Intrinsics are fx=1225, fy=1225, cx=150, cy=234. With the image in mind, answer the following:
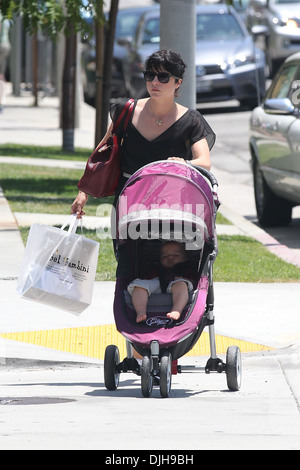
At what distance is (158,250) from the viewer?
662cm

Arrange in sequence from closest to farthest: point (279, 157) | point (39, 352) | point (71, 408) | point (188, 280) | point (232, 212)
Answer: point (71, 408) → point (188, 280) → point (39, 352) → point (279, 157) → point (232, 212)

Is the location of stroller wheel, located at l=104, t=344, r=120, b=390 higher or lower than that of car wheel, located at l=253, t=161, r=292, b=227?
higher

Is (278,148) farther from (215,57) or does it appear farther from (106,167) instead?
(215,57)

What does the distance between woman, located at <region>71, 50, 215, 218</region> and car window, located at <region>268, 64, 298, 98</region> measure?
19.8ft

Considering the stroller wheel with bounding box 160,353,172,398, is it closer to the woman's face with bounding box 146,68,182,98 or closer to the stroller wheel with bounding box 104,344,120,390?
the stroller wheel with bounding box 104,344,120,390

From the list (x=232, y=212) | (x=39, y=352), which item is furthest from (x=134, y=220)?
(x=232, y=212)

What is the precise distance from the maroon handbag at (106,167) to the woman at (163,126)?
0.04 m

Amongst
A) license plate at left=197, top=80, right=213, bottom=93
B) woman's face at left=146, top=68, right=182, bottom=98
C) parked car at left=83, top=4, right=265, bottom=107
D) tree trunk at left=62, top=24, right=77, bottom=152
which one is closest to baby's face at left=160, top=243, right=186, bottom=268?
woman's face at left=146, top=68, right=182, bottom=98

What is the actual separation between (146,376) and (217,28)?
17.4 metres

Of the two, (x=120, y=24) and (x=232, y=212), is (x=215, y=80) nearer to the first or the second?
(x=120, y=24)

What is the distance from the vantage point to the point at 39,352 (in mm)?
7633

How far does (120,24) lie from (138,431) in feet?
68.4

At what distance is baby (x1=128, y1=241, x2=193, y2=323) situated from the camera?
646cm

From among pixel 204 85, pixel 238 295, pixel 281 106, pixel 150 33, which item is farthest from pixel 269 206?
pixel 150 33
